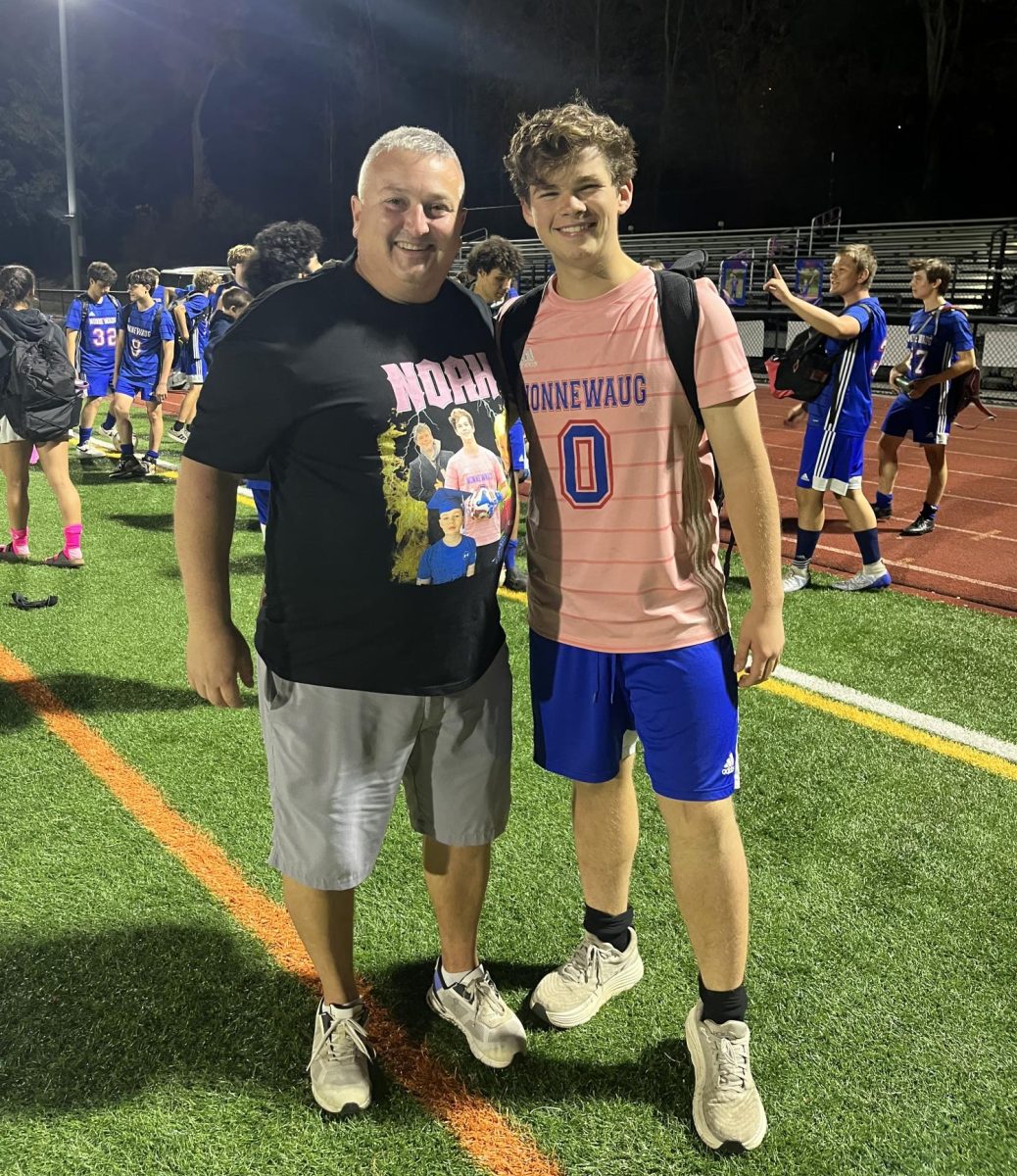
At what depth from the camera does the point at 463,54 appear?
3838 cm

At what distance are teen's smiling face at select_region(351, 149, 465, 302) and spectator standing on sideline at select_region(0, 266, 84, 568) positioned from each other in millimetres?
4321

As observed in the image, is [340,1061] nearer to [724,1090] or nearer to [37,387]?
[724,1090]

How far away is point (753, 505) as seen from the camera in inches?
78.3

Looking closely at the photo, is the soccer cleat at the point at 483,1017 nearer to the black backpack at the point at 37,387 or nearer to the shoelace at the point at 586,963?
the shoelace at the point at 586,963

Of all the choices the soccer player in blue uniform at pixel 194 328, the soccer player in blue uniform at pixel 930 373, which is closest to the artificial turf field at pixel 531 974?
the soccer player in blue uniform at pixel 930 373

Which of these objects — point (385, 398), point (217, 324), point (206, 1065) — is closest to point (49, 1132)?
point (206, 1065)

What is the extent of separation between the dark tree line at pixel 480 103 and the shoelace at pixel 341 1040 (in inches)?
1236

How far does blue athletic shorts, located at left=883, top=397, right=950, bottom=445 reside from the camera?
752 cm

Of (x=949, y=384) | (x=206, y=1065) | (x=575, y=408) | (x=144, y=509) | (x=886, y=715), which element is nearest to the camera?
(x=575, y=408)

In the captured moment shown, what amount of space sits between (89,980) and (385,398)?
1780mm

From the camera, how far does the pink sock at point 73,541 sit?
629 cm

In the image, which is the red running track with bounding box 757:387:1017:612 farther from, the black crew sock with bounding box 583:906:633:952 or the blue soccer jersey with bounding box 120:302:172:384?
the blue soccer jersey with bounding box 120:302:172:384

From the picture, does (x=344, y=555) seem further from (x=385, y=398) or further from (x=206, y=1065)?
(x=206, y=1065)

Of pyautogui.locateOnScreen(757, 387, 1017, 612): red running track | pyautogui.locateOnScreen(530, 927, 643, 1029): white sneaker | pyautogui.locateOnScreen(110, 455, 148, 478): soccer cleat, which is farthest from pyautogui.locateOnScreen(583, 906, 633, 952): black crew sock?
pyautogui.locateOnScreen(110, 455, 148, 478): soccer cleat
